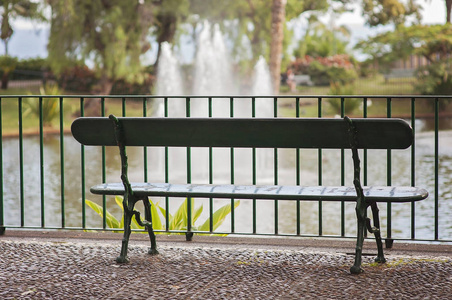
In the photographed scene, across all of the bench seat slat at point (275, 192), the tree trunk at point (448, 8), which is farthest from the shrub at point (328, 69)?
the bench seat slat at point (275, 192)

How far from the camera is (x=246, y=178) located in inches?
588

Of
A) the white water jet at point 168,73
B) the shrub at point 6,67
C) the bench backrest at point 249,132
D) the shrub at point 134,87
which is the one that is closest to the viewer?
the bench backrest at point 249,132

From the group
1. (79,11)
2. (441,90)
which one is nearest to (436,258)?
(79,11)

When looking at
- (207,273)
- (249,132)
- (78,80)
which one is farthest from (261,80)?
(207,273)

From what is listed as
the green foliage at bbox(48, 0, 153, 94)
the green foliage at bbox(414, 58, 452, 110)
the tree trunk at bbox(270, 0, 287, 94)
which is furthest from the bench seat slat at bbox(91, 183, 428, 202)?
the green foliage at bbox(414, 58, 452, 110)

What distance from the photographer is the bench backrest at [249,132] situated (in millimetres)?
4145

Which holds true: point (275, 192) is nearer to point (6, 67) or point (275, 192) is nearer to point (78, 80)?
point (78, 80)

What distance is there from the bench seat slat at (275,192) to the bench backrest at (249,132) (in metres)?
0.27

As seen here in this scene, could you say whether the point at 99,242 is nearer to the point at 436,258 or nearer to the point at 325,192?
the point at 325,192

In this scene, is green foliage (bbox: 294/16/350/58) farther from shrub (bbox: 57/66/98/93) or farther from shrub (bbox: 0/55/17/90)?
shrub (bbox: 0/55/17/90)

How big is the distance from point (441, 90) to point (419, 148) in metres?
14.4

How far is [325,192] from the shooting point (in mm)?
4254

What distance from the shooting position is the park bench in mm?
4152

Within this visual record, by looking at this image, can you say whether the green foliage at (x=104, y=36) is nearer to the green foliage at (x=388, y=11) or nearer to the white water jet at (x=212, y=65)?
the white water jet at (x=212, y=65)
